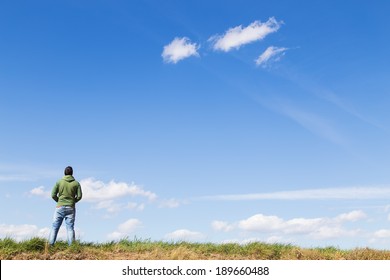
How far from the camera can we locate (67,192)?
1828cm

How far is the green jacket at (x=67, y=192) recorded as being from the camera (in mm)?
18259

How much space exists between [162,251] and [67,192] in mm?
4039

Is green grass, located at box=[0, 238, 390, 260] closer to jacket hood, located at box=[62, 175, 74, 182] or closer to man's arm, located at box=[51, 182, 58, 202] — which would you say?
man's arm, located at box=[51, 182, 58, 202]

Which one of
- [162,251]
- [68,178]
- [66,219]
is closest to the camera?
[162,251]

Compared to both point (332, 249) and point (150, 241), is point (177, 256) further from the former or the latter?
point (332, 249)

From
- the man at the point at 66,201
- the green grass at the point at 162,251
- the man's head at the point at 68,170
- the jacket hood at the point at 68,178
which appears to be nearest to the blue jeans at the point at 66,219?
the man at the point at 66,201

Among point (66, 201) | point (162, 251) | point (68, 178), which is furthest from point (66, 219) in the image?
point (162, 251)

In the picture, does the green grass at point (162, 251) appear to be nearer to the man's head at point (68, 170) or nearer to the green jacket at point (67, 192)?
the green jacket at point (67, 192)

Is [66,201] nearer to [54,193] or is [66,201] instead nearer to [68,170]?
[54,193]

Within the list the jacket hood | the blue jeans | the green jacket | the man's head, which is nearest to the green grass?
the blue jeans

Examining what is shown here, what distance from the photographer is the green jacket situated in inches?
719

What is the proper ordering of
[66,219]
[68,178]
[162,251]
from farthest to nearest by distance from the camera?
[68,178]
[66,219]
[162,251]

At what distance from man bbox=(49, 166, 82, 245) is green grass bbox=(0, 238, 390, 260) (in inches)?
18.0
